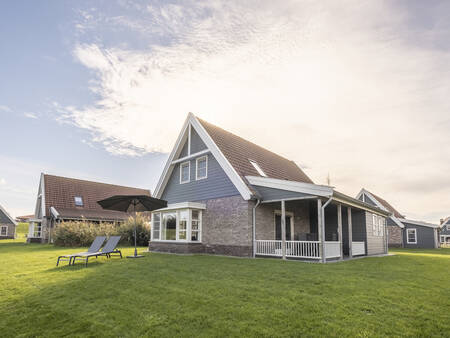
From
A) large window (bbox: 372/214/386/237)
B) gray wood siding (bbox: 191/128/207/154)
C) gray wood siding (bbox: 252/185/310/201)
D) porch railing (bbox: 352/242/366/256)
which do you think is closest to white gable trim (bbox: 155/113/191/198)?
gray wood siding (bbox: 191/128/207/154)

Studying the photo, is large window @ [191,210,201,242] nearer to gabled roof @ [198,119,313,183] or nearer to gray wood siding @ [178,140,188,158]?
gabled roof @ [198,119,313,183]

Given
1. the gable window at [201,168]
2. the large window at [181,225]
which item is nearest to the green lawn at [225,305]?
the large window at [181,225]

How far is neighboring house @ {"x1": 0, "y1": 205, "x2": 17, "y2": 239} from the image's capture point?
39000 millimetres

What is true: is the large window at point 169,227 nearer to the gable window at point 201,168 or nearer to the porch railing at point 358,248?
the gable window at point 201,168

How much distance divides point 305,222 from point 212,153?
680 centimetres

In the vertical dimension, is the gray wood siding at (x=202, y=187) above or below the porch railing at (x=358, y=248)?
above

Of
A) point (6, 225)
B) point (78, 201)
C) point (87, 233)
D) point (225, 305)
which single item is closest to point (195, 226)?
point (87, 233)

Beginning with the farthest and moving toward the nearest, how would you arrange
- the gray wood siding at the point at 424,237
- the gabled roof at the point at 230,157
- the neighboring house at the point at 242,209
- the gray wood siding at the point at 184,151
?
the gray wood siding at the point at 424,237, the gray wood siding at the point at 184,151, the gabled roof at the point at 230,157, the neighboring house at the point at 242,209

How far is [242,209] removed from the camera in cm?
1326

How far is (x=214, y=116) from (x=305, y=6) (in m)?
11.4

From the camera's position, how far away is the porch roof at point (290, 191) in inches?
438

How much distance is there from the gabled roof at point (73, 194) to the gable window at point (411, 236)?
28287mm

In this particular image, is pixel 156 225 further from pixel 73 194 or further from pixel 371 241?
pixel 73 194

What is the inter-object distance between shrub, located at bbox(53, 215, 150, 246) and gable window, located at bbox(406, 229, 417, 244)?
25.0 m
